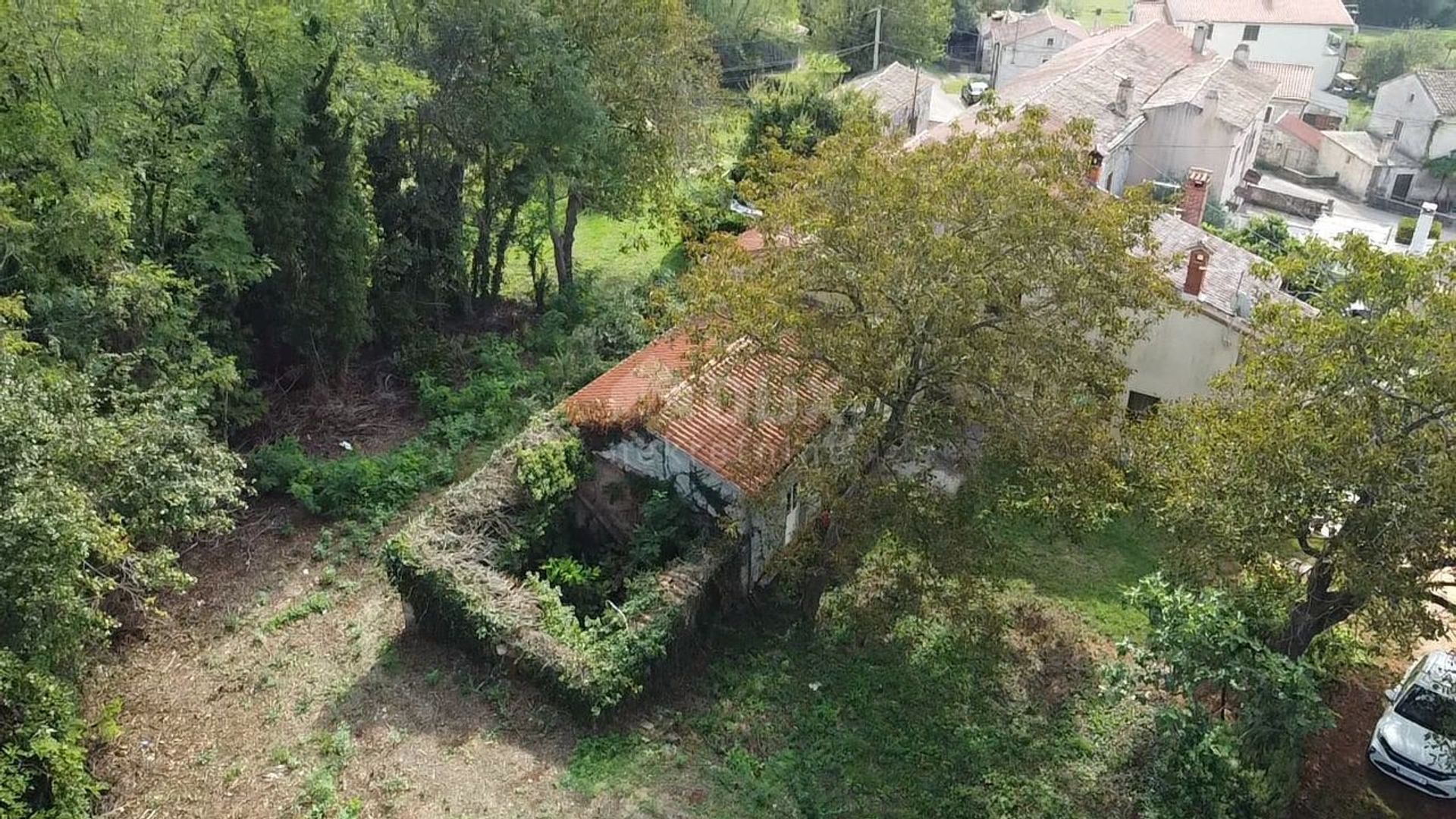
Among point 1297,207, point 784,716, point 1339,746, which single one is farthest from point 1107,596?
point 1297,207

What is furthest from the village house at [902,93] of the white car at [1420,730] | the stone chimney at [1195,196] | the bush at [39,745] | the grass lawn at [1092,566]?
the bush at [39,745]

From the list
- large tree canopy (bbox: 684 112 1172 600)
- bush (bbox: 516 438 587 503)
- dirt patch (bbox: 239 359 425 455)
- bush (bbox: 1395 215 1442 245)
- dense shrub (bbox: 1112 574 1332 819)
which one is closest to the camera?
dense shrub (bbox: 1112 574 1332 819)

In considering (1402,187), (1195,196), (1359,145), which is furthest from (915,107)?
(1402,187)

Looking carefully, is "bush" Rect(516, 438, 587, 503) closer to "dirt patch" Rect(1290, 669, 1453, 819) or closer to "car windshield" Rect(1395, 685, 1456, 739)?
"dirt patch" Rect(1290, 669, 1453, 819)

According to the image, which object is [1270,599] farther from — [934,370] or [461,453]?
[461,453]

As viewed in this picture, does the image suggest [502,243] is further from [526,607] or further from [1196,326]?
[1196,326]

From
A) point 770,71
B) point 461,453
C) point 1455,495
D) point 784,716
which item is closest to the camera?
point 1455,495

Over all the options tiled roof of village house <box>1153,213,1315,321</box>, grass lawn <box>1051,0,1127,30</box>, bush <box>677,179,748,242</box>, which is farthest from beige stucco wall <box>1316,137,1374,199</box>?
bush <box>677,179,748,242</box>
